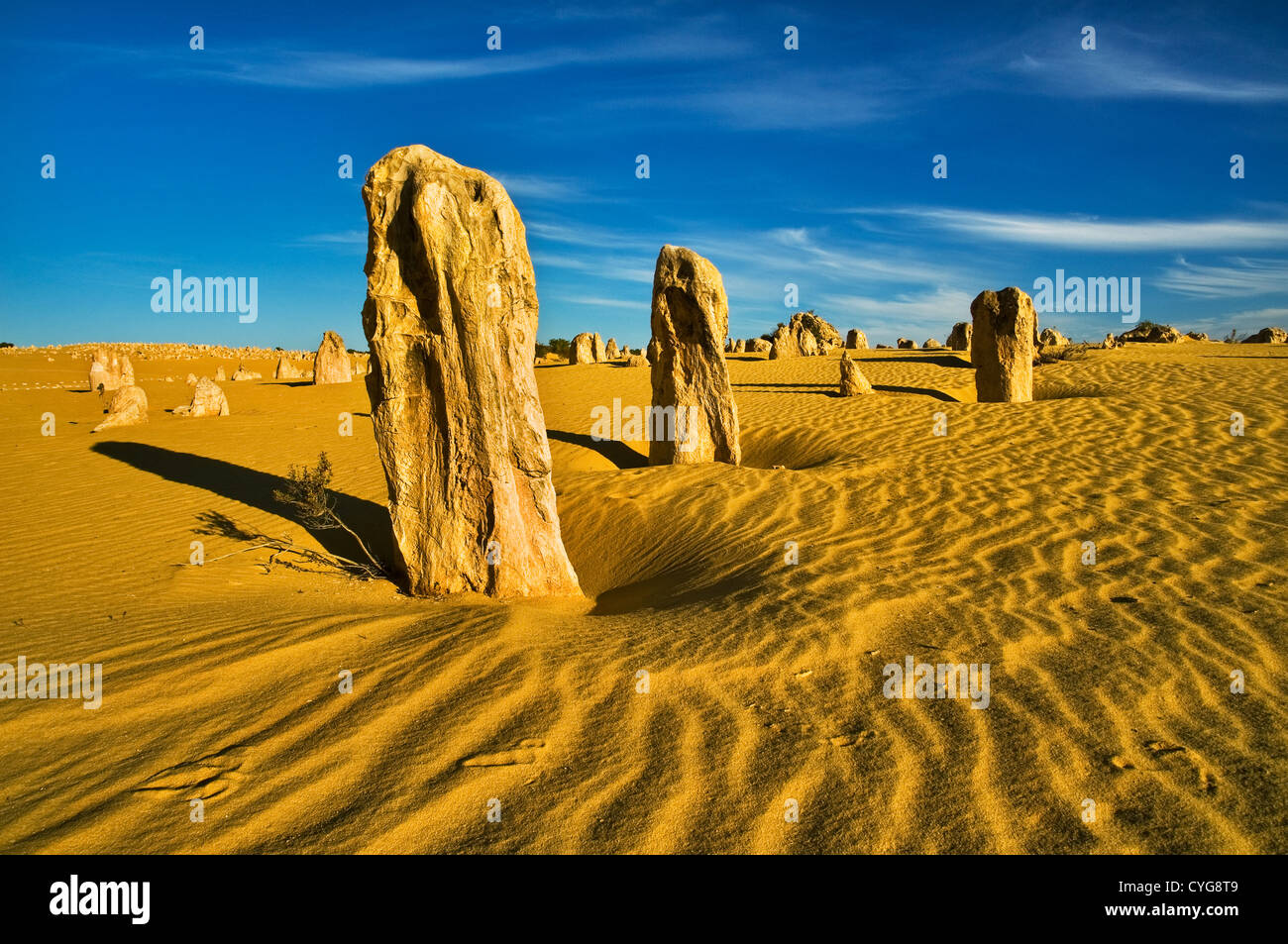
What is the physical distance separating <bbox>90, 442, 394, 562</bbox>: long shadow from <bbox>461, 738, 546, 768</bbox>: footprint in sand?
3328mm

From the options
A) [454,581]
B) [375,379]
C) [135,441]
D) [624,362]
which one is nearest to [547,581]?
[454,581]

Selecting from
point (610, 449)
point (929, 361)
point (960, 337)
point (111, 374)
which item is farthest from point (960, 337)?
point (111, 374)

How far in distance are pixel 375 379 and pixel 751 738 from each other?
4019 millimetres

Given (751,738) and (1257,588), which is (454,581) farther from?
(1257,588)

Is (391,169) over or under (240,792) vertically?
over

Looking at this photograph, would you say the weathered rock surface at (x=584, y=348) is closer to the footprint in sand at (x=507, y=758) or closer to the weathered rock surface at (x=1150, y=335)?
the weathered rock surface at (x=1150, y=335)

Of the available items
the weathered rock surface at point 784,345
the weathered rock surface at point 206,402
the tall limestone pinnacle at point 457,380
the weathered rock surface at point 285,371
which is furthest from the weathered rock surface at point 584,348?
the tall limestone pinnacle at point 457,380

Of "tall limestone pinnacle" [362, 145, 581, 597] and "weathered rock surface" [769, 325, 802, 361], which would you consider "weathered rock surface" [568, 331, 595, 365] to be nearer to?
"weathered rock surface" [769, 325, 802, 361]

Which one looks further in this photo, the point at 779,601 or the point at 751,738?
the point at 779,601

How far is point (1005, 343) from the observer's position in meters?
12.6

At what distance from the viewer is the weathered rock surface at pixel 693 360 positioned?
9195mm
